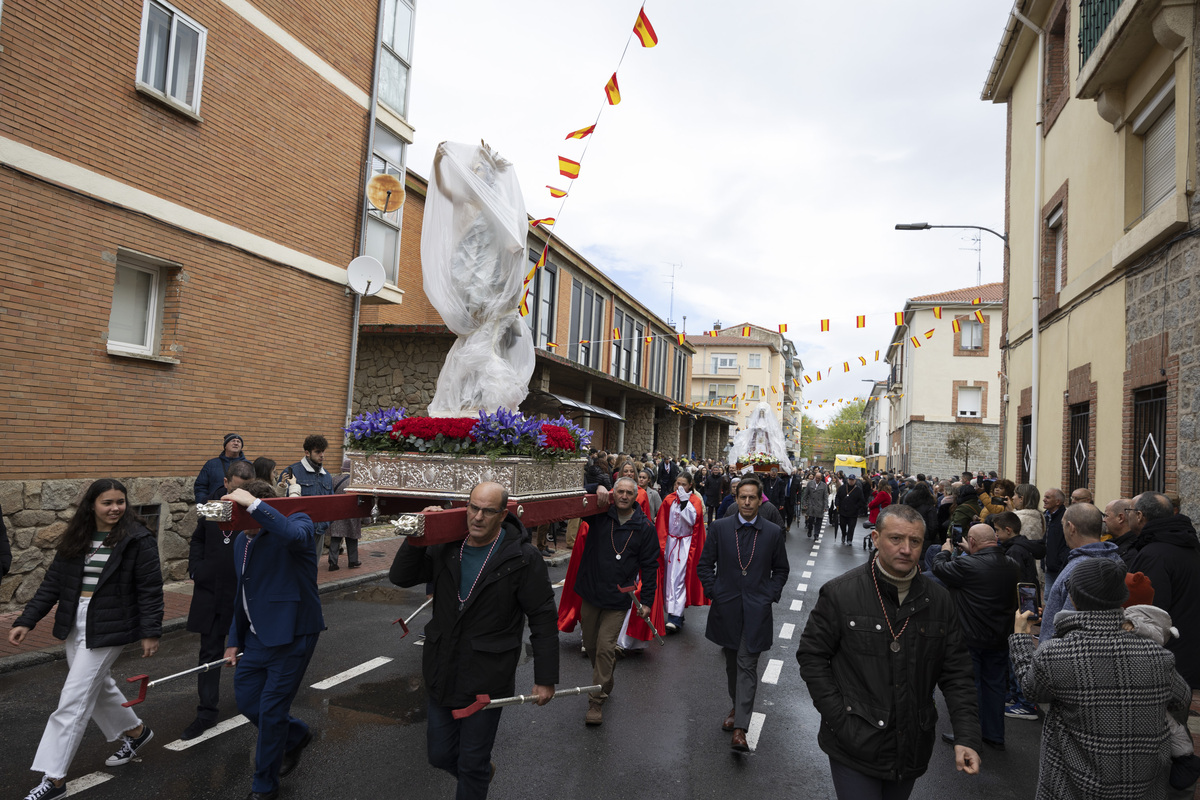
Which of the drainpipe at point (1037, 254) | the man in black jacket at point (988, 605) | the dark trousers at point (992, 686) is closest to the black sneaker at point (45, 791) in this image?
the man in black jacket at point (988, 605)

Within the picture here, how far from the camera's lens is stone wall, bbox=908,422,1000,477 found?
3441 centimetres

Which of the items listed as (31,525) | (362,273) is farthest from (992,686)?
(362,273)

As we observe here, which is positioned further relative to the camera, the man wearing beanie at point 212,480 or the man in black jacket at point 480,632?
the man wearing beanie at point 212,480

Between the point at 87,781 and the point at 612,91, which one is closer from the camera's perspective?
the point at 87,781

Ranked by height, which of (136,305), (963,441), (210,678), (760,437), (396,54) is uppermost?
(396,54)

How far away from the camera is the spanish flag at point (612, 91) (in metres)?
8.28

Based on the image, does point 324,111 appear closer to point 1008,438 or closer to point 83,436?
point 83,436

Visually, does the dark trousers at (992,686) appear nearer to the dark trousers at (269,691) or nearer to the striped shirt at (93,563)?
the dark trousers at (269,691)

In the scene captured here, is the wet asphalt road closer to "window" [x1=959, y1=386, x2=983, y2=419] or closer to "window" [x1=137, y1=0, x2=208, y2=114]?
"window" [x1=137, y1=0, x2=208, y2=114]

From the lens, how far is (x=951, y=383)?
3556cm

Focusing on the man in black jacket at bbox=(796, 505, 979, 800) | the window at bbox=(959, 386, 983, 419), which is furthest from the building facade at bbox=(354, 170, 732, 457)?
the window at bbox=(959, 386, 983, 419)

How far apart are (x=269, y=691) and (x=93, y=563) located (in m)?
1.34

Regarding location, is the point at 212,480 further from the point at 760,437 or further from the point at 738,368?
the point at 738,368

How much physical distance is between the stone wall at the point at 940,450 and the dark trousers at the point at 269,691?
3563 cm
